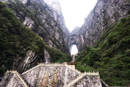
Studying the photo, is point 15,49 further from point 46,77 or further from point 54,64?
point 46,77

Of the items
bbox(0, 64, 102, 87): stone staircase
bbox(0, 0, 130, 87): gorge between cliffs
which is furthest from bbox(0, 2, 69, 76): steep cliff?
bbox(0, 64, 102, 87): stone staircase

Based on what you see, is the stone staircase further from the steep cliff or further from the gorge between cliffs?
the steep cliff

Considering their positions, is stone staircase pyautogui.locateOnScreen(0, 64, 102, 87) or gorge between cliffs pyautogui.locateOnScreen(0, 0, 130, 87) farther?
stone staircase pyautogui.locateOnScreen(0, 64, 102, 87)

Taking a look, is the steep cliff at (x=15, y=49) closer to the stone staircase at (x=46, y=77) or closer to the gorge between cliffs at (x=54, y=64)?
the gorge between cliffs at (x=54, y=64)

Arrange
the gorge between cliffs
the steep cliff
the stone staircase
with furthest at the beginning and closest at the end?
the steep cliff
the stone staircase
the gorge between cliffs

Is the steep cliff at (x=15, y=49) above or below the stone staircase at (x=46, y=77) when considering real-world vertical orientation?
above

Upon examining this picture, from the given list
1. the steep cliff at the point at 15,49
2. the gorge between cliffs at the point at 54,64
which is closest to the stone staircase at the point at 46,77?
the gorge between cliffs at the point at 54,64

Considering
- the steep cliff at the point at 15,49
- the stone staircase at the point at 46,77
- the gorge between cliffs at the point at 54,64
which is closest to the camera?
the gorge between cliffs at the point at 54,64

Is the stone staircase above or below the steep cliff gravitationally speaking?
below

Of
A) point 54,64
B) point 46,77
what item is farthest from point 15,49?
point 46,77

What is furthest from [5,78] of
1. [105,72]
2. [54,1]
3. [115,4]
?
[54,1]

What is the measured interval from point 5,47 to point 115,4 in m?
50.9

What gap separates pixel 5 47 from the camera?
21.9 metres

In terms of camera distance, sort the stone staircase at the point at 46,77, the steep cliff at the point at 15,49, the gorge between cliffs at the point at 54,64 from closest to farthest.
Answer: the gorge between cliffs at the point at 54,64, the stone staircase at the point at 46,77, the steep cliff at the point at 15,49
